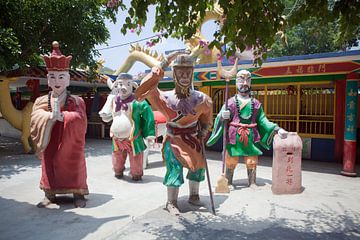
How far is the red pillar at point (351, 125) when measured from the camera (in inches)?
233

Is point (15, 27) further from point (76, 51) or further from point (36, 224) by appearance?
point (36, 224)

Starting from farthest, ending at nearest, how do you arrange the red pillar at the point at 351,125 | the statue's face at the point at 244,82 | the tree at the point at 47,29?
1. the tree at the point at 47,29
2. the red pillar at the point at 351,125
3. the statue's face at the point at 244,82

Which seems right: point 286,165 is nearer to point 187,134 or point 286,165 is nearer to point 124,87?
point 187,134

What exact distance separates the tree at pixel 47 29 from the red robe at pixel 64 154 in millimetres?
3209

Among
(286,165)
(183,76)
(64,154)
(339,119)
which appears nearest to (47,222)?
(64,154)

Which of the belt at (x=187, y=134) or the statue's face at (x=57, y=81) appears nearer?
the belt at (x=187, y=134)

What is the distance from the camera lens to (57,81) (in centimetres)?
392

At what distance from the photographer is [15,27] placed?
706 centimetres

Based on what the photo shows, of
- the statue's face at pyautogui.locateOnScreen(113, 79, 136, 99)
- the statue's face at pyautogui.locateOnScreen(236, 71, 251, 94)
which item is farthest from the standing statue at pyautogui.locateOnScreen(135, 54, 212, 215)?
the statue's face at pyautogui.locateOnScreen(113, 79, 136, 99)

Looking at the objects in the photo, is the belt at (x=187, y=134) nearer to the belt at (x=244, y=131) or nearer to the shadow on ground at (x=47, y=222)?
the shadow on ground at (x=47, y=222)

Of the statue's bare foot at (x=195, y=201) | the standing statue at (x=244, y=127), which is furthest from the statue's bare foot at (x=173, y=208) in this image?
the standing statue at (x=244, y=127)

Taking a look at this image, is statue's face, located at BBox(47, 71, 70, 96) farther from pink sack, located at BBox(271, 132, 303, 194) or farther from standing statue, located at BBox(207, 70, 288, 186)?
pink sack, located at BBox(271, 132, 303, 194)

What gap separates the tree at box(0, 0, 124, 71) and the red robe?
3.21 m

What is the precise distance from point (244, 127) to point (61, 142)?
8.69 feet
